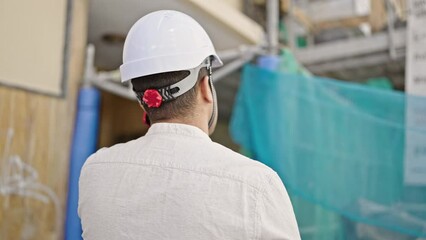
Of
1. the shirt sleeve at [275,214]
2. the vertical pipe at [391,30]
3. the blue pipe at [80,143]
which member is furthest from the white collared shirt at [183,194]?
the vertical pipe at [391,30]

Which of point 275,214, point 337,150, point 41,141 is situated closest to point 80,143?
point 41,141

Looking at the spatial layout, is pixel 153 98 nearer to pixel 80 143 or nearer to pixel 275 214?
pixel 275 214

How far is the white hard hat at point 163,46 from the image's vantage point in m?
1.18

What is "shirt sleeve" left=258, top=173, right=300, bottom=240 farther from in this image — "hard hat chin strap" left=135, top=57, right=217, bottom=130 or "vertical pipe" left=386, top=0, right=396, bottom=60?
"vertical pipe" left=386, top=0, right=396, bottom=60

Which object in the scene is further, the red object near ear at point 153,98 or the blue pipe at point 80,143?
the blue pipe at point 80,143

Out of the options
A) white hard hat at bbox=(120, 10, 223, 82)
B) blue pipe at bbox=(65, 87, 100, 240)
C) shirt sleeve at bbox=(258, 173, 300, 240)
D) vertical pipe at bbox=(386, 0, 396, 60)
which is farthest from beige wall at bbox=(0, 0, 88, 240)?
vertical pipe at bbox=(386, 0, 396, 60)

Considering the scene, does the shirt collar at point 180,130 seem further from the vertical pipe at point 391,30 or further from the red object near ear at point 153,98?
the vertical pipe at point 391,30

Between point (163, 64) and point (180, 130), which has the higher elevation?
point (163, 64)

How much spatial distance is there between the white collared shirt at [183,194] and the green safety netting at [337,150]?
164cm

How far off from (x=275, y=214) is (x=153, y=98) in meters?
0.46

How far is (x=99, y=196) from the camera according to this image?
115 centimetres

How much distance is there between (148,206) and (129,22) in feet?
9.85

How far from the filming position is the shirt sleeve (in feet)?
3.15

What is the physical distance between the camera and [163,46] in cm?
A: 122
